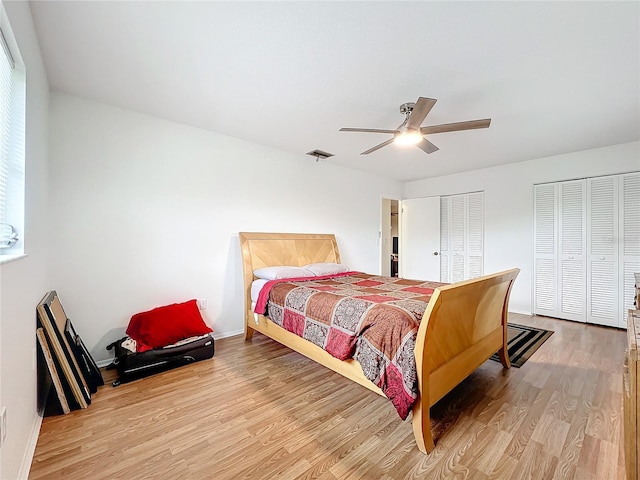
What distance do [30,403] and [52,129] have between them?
7.03ft

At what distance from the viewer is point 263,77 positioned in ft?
7.09

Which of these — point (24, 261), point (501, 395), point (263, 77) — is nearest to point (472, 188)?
point (501, 395)

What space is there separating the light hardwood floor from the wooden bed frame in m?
0.22

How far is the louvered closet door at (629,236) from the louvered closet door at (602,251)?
63mm

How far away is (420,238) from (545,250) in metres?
1.98

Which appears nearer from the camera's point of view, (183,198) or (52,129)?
(52,129)

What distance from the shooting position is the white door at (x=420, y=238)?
5426 mm

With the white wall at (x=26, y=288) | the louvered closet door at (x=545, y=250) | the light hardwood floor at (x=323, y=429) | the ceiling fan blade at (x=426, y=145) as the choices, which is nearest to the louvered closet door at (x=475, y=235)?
the louvered closet door at (x=545, y=250)

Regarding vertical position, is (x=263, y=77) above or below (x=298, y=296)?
above

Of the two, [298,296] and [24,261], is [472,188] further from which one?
[24,261]

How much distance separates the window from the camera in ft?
4.52

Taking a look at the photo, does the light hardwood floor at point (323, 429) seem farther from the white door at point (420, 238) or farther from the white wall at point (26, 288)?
the white door at point (420, 238)

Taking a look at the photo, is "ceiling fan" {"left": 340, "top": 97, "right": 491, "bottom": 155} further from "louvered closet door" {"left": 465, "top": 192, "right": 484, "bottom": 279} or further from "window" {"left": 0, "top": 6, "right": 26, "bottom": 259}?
"louvered closet door" {"left": 465, "top": 192, "right": 484, "bottom": 279}

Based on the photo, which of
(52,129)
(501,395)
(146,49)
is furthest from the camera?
(52,129)
